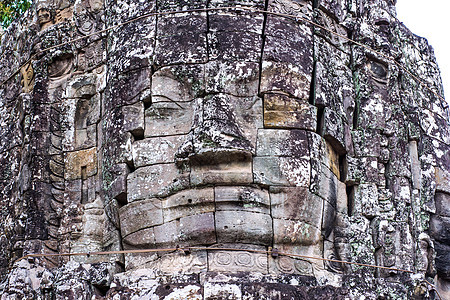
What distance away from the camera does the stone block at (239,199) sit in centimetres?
1270

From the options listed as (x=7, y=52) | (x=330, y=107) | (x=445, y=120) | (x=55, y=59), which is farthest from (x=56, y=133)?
(x=445, y=120)

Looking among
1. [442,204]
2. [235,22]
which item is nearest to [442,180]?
[442,204]

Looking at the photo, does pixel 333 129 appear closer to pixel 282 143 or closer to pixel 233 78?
pixel 282 143

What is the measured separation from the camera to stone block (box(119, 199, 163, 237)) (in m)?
13.0

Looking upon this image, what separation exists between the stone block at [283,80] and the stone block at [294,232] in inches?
63.6

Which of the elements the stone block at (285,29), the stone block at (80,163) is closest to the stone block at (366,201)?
the stone block at (285,29)

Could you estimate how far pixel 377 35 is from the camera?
51.0 feet

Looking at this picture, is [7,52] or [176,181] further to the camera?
[7,52]

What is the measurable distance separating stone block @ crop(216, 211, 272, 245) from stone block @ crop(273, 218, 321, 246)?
0.12 meters

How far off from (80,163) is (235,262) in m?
2.87

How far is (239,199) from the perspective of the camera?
41.7 feet

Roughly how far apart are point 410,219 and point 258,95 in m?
2.87

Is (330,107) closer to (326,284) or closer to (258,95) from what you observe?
(258,95)

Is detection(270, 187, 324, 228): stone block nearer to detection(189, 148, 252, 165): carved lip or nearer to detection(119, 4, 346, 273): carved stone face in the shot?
detection(119, 4, 346, 273): carved stone face
